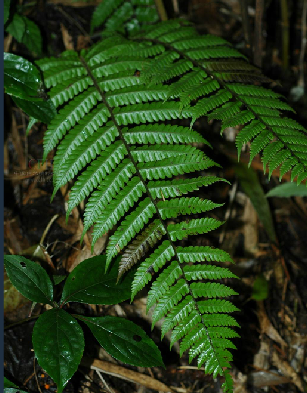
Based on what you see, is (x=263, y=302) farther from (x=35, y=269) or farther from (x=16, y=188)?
(x=16, y=188)

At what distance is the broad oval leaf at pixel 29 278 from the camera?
7.03ft

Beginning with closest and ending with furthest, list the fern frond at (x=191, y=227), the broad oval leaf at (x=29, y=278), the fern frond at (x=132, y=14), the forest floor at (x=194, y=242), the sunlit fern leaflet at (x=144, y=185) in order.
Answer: the sunlit fern leaflet at (x=144, y=185), the fern frond at (x=191, y=227), the broad oval leaf at (x=29, y=278), the forest floor at (x=194, y=242), the fern frond at (x=132, y=14)

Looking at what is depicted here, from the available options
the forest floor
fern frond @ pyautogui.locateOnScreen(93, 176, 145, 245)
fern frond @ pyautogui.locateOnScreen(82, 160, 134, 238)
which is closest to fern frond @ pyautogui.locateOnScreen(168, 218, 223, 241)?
fern frond @ pyautogui.locateOnScreen(93, 176, 145, 245)

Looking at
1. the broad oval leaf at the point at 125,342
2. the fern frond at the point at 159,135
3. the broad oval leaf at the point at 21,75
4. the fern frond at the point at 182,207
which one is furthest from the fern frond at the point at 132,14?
the broad oval leaf at the point at 125,342

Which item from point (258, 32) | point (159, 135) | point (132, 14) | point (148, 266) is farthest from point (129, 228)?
point (132, 14)

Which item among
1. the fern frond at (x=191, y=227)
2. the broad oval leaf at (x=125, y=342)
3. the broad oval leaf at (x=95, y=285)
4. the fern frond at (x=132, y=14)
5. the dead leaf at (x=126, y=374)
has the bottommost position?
the dead leaf at (x=126, y=374)

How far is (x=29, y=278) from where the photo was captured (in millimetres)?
2176

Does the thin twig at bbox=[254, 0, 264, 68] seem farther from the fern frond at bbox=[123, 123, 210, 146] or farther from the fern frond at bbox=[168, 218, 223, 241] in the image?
the fern frond at bbox=[168, 218, 223, 241]

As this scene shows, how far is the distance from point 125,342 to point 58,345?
34 centimetres

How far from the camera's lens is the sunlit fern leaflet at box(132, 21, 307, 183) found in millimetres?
2057

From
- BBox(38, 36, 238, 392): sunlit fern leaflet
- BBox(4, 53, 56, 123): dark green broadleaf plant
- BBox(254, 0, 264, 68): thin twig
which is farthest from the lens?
BBox(254, 0, 264, 68): thin twig

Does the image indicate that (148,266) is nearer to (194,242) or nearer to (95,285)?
(95,285)

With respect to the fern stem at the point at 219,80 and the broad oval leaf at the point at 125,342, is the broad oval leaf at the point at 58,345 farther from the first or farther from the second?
the fern stem at the point at 219,80

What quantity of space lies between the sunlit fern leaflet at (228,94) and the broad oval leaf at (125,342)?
1.07 metres
